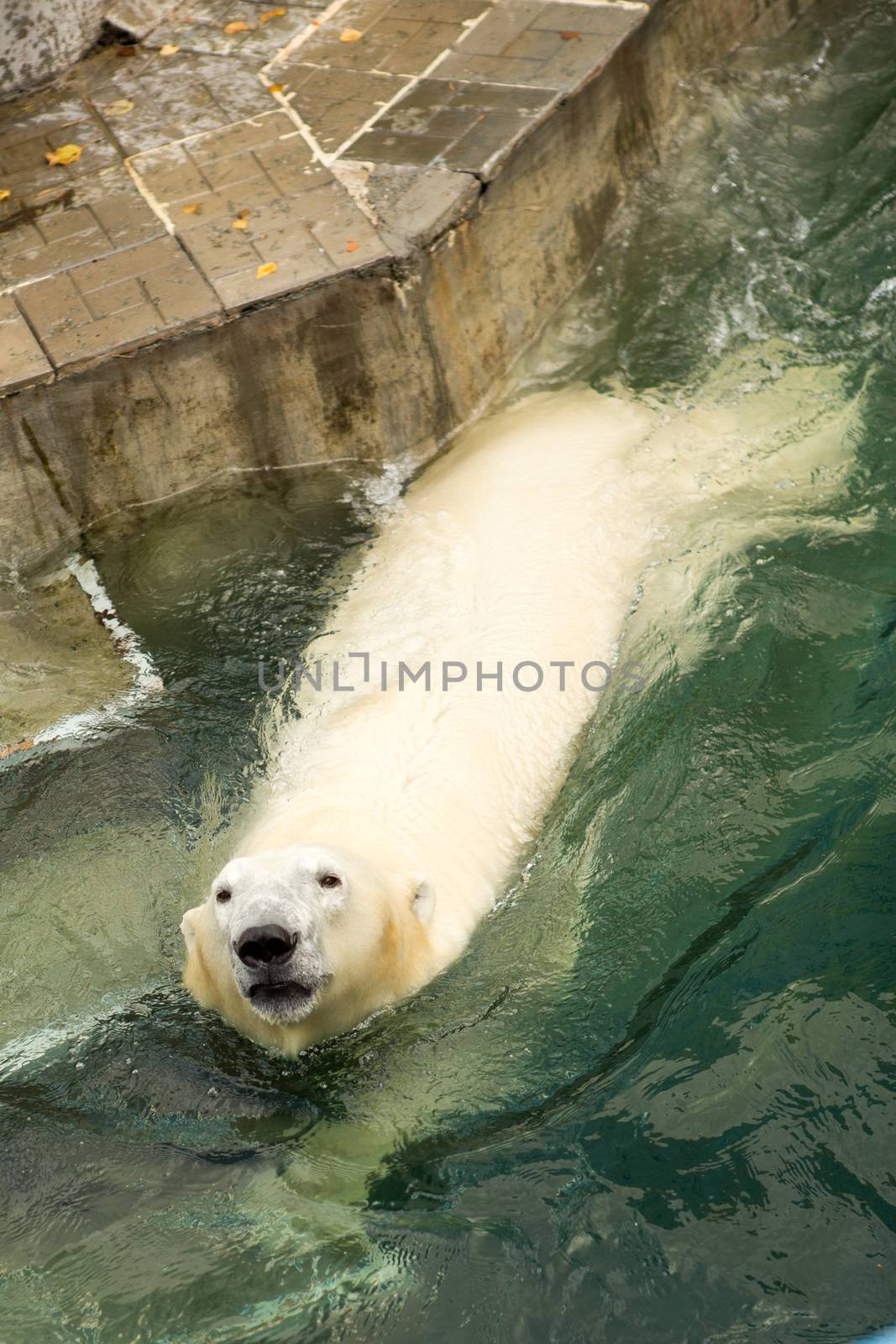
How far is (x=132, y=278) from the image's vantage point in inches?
230

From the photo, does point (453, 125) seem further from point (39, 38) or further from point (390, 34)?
point (39, 38)

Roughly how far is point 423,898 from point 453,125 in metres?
4.07

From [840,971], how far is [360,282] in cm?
348

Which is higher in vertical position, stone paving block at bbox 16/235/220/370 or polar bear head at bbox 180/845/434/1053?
stone paving block at bbox 16/235/220/370

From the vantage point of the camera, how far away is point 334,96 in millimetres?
6816

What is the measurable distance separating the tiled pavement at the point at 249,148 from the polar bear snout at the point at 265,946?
112 inches

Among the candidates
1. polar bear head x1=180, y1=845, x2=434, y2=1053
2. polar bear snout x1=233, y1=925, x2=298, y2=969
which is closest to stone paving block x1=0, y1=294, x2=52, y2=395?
polar bear head x1=180, y1=845, x2=434, y2=1053

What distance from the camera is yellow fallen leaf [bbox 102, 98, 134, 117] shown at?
671 cm

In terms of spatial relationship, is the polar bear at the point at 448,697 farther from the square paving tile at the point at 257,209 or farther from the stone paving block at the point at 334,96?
the stone paving block at the point at 334,96

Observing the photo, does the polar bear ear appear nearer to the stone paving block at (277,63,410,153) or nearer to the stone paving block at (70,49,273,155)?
the stone paving block at (277,63,410,153)

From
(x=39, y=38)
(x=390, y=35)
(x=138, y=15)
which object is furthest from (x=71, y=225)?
(x=390, y=35)

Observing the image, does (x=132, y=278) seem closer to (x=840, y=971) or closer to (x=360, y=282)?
(x=360, y=282)

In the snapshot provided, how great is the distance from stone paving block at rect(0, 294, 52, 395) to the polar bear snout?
2.82 metres

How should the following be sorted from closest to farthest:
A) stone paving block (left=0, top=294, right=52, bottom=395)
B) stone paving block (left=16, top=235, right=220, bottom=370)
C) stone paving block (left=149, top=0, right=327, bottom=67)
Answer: stone paving block (left=0, top=294, right=52, bottom=395), stone paving block (left=16, top=235, right=220, bottom=370), stone paving block (left=149, top=0, right=327, bottom=67)
